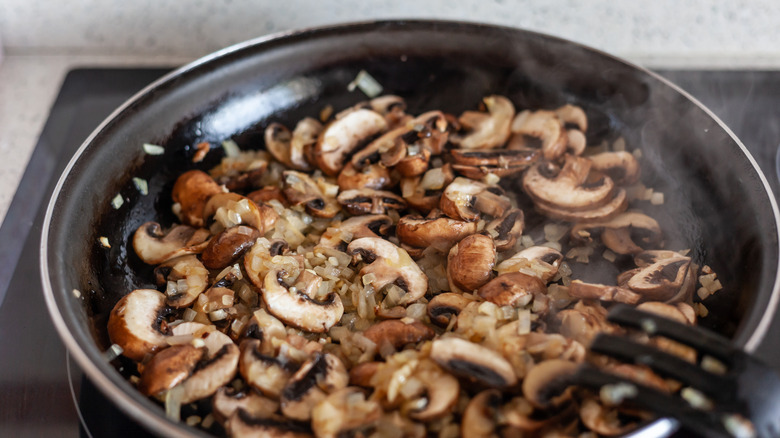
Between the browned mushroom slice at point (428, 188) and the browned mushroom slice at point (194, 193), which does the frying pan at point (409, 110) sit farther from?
the browned mushroom slice at point (428, 188)

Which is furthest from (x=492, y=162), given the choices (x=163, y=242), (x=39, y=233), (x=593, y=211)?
(x=39, y=233)

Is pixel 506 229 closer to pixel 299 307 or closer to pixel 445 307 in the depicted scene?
pixel 445 307

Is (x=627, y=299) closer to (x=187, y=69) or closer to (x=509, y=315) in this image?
(x=509, y=315)

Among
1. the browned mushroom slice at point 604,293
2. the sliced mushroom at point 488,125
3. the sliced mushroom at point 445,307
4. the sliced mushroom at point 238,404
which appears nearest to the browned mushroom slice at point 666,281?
the browned mushroom slice at point 604,293

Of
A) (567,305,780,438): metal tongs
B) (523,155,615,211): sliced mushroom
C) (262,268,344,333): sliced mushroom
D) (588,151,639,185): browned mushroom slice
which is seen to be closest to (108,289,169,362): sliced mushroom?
(262,268,344,333): sliced mushroom

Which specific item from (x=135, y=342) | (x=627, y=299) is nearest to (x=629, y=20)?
(x=627, y=299)
